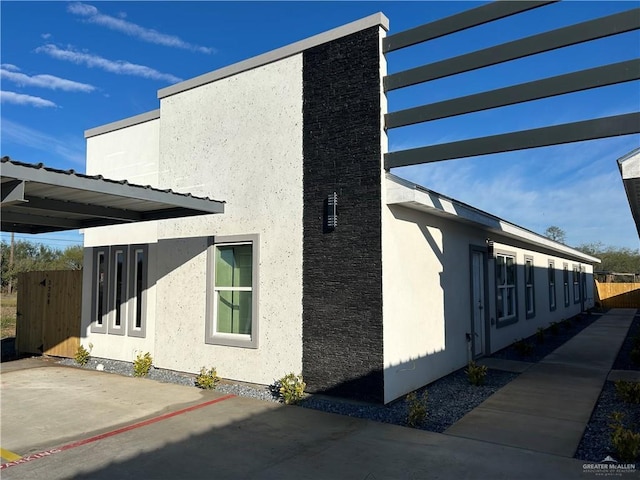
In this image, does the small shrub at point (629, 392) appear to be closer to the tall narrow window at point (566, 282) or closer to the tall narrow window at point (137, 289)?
the tall narrow window at point (137, 289)

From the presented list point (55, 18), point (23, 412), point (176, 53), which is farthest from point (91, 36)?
point (23, 412)

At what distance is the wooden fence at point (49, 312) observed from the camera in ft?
36.2


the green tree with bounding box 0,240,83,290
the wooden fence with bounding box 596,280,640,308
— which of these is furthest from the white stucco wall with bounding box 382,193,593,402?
the green tree with bounding box 0,240,83,290

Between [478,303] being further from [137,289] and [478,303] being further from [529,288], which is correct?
[137,289]

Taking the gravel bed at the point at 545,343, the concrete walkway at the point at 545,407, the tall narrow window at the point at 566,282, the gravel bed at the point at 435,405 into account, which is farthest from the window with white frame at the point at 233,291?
the tall narrow window at the point at 566,282

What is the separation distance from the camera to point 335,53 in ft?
24.2

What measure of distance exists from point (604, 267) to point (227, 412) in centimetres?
6112

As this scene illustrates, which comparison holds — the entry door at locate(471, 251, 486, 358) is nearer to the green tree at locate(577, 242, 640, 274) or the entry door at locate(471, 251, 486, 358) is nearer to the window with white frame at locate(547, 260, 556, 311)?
the window with white frame at locate(547, 260, 556, 311)

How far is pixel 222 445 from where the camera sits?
5141 millimetres

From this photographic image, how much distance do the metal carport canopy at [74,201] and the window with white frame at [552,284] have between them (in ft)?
47.3

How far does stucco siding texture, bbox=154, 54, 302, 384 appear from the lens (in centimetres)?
763

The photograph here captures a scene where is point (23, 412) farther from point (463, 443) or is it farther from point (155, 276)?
point (463, 443)

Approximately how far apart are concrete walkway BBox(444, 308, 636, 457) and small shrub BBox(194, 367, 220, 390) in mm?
4034

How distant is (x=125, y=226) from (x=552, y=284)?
51.8 feet
